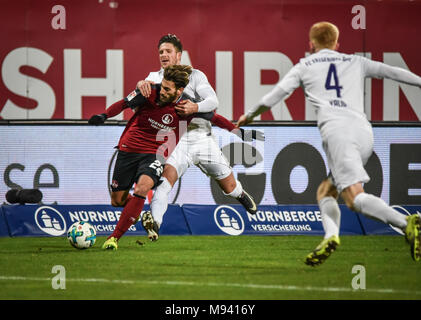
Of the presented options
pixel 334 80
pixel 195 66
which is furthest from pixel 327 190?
pixel 195 66

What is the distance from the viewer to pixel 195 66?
12836 mm

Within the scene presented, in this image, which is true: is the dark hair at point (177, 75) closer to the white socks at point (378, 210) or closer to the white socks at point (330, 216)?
the white socks at point (330, 216)

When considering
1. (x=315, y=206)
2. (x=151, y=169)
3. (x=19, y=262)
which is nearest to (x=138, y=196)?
(x=151, y=169)

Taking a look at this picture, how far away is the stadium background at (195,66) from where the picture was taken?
12477 millimetres

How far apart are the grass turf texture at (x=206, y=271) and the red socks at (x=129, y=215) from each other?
25 cm

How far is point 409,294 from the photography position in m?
5.80

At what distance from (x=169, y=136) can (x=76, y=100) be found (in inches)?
148

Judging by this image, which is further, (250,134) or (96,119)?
(250,134)

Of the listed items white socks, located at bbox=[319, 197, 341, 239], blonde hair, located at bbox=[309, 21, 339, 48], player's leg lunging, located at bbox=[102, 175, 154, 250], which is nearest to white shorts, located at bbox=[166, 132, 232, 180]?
player's leg lunging, located at bbox=[102, 175, 154, 250]

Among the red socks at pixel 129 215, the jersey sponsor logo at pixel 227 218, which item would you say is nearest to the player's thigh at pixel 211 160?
the red socks at pixel 129 215

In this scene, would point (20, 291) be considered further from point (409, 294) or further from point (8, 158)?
point (8, 158)

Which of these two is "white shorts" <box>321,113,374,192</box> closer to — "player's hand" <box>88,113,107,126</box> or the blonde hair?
the blonde hair

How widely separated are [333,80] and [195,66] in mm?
6067

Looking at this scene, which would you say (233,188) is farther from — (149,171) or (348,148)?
(348,148)
